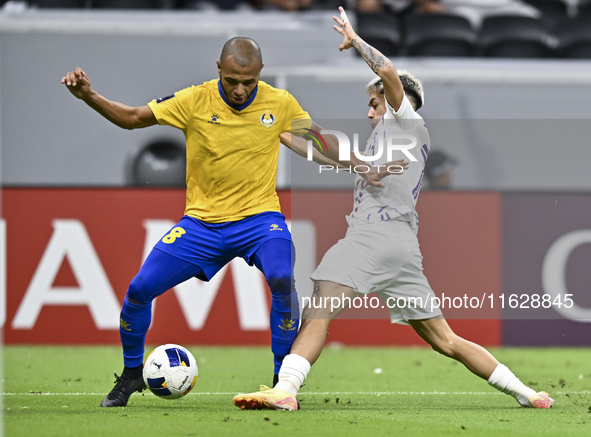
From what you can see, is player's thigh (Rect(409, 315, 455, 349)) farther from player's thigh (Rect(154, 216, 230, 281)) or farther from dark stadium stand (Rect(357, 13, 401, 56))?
dark stadium stand (Rect(357, 13, 401, 56))

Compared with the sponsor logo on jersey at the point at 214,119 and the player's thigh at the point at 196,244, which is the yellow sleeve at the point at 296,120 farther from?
the player's thigh at the point at 196,244

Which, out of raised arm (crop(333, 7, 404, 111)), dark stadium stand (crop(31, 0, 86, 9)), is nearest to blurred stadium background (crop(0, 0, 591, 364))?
dark stadium stand (crop(31, 0, 86, 9))

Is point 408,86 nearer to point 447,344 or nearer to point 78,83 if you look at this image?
point 447,344

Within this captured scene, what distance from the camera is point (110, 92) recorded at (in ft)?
36.8

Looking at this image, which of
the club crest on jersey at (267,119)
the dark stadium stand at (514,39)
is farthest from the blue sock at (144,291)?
the dark stadium stand at (514,39)

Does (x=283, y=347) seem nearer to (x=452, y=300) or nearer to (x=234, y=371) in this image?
(x=234, y=371)

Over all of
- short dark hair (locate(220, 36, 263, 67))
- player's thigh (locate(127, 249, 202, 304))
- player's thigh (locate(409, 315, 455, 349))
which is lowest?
player's thigh (locate(409, 315, 455, 349))

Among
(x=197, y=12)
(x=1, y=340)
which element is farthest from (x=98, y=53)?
(x=1, y=340)

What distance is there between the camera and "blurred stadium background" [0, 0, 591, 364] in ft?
29.9

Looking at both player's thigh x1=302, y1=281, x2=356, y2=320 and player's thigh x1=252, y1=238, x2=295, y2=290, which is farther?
player's thigh x1=252, y1=238, x2=295, y2=290

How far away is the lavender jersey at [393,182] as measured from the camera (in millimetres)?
5059

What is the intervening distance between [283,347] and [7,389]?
2.09 m

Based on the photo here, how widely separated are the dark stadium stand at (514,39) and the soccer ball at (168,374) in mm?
9138

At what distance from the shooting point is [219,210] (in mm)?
5293
